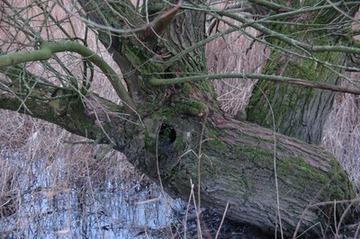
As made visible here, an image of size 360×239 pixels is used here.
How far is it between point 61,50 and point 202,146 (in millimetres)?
993

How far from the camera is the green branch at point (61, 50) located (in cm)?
249

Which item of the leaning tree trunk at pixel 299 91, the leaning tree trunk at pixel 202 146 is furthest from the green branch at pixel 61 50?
the leaning tree trunk at pixel 299 91

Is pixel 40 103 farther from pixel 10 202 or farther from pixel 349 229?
pixel 349 229

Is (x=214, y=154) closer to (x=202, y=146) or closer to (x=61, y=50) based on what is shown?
(x=202, y=146)

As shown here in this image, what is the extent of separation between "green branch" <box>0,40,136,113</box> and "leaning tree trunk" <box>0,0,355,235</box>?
2.7 inches

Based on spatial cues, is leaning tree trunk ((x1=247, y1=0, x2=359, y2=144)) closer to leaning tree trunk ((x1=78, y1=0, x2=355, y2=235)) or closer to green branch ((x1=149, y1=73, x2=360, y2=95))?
leaning tree trunk ((x1=78, y1=0, x2=355, y2=235))

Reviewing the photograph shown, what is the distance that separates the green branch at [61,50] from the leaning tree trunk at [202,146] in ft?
0.22

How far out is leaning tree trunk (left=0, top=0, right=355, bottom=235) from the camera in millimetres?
3418

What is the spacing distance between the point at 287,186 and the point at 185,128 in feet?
2.13

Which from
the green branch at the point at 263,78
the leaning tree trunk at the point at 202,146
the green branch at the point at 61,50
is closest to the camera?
the green branch at the point at 61,50

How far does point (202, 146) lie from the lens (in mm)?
3457

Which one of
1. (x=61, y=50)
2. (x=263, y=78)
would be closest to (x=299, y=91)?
(x=263, y=78)

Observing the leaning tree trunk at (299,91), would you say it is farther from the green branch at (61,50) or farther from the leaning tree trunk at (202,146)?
the green branch at (61,50)

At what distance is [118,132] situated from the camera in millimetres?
3541
